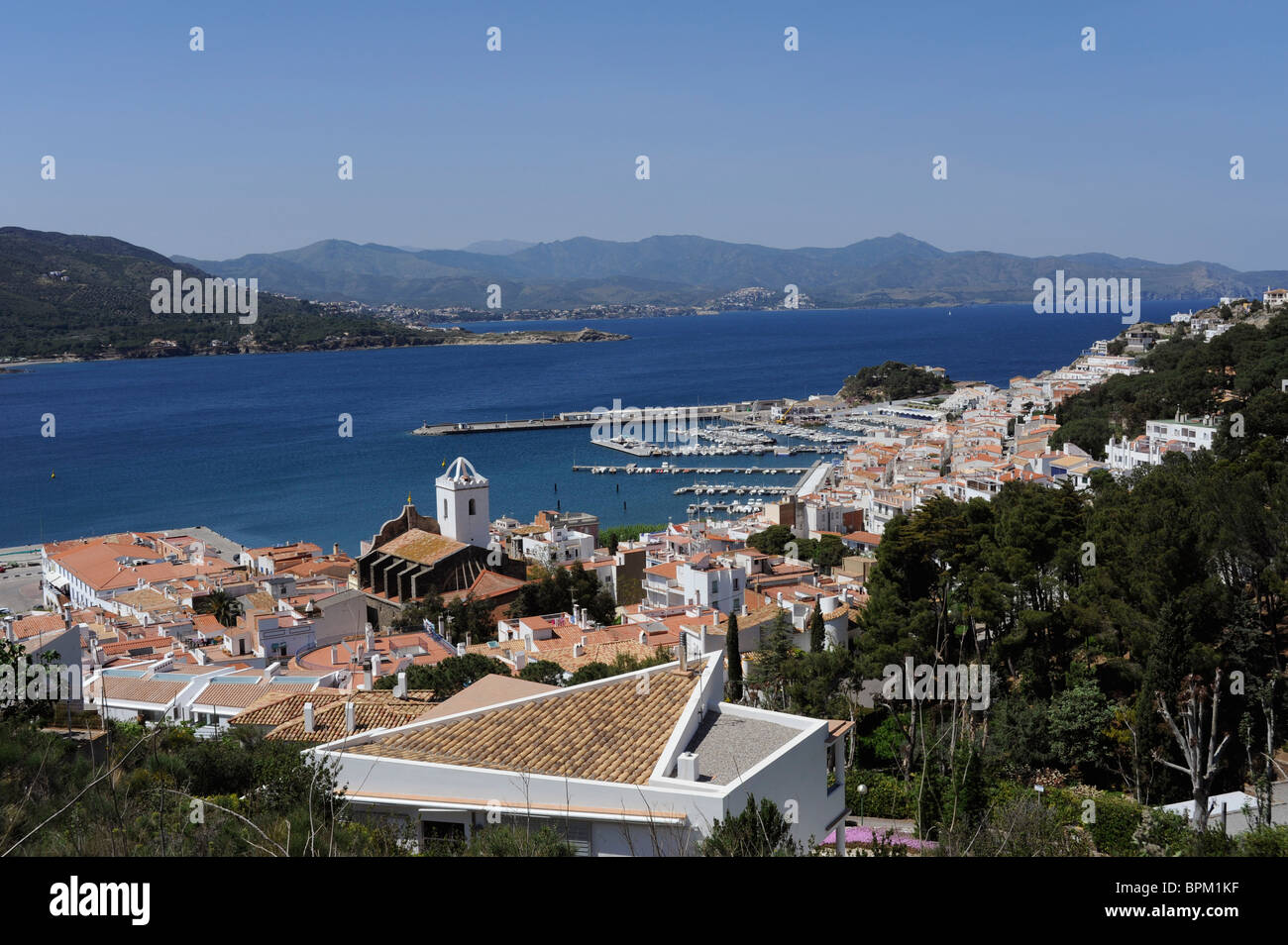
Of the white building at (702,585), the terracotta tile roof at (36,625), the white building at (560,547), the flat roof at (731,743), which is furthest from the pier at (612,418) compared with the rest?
the flat roof at (731,743)

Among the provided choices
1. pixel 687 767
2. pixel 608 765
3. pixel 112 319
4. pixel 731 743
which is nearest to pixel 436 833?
pixel 608 765

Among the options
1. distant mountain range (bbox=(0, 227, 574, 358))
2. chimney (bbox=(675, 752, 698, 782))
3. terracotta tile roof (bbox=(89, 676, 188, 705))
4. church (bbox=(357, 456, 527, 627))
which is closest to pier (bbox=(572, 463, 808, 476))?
church (bbox=(357, 456, 527, 627))

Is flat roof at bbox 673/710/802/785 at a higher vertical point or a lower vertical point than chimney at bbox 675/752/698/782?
lower

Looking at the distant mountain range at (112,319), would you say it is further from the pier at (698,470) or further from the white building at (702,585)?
the white building at (702,585)

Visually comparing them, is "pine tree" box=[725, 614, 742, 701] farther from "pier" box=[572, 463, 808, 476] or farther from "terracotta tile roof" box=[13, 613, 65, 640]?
"pier" box=[572, 463, 808, 476]

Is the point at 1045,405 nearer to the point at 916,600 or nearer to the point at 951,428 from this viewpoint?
the point at 951,428
